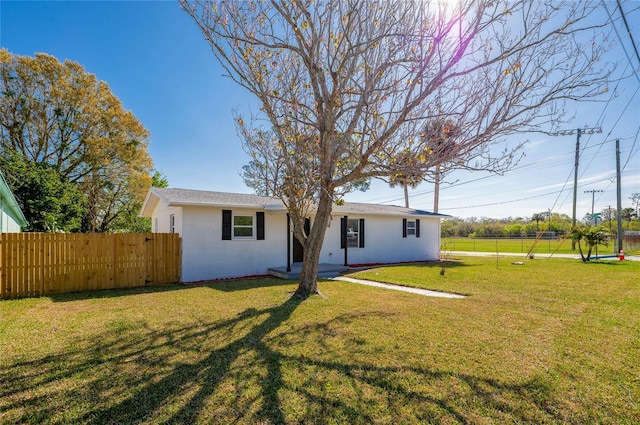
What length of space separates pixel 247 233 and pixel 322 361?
828cm

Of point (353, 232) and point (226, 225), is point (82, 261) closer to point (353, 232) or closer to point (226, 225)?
point (226, 225)

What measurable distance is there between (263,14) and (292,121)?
2.02 metres

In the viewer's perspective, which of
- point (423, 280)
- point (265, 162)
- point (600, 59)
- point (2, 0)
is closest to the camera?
point (600, 59)

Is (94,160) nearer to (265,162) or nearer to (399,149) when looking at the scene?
(265,162)

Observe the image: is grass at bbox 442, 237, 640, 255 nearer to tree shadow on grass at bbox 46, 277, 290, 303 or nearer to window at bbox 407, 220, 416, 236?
window at bbox 407, 220, 416, 236

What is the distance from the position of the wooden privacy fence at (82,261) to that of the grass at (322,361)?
1.34 metres

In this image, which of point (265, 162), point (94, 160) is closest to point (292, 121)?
point (265, 162)

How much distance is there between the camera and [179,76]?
407 inches

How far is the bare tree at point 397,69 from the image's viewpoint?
515 centimetres

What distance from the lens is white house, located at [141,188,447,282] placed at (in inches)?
404

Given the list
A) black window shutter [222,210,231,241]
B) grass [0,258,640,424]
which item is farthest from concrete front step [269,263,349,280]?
grass [0,258,640,424]

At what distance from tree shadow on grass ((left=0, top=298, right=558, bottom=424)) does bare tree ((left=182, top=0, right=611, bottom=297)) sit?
365cm

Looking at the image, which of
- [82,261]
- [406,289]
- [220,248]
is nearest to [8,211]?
[82,261]

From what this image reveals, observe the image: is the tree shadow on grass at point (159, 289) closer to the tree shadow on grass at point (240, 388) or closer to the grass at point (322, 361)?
the grass at point (322, 361)
